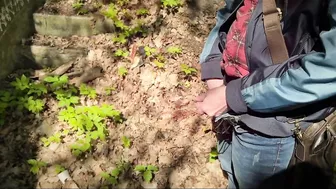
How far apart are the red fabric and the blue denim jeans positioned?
33 centimetres

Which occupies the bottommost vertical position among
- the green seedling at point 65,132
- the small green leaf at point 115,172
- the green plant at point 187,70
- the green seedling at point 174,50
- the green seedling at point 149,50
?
the small green leaf at point 115,172

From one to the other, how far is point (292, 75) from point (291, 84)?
41 mm

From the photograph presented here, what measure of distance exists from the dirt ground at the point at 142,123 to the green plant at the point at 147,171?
47 mm

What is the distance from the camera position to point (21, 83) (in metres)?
3.92

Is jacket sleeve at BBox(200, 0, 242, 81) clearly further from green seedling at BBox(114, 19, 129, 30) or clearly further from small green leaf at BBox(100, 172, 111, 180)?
green seedling at BBox(114, 19, 129, 30)

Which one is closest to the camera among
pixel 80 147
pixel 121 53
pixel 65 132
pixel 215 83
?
pixel 215 83

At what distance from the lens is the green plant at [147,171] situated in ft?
11.2

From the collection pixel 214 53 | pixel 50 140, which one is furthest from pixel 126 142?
pixel 214 53

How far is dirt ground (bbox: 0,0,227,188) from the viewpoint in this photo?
3.47 metres

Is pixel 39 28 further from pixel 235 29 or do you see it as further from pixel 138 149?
pixel 235 29

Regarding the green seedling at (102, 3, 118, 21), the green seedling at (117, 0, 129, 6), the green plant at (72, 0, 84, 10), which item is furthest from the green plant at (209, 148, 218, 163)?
the green plant at (72, 0, 84, 10)

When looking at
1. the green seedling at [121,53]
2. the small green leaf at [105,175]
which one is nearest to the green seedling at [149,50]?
the green seedling at [121,53]

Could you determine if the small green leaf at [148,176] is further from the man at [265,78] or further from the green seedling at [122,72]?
the green seedling at [122,72]

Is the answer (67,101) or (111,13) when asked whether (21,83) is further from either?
(111,13)
